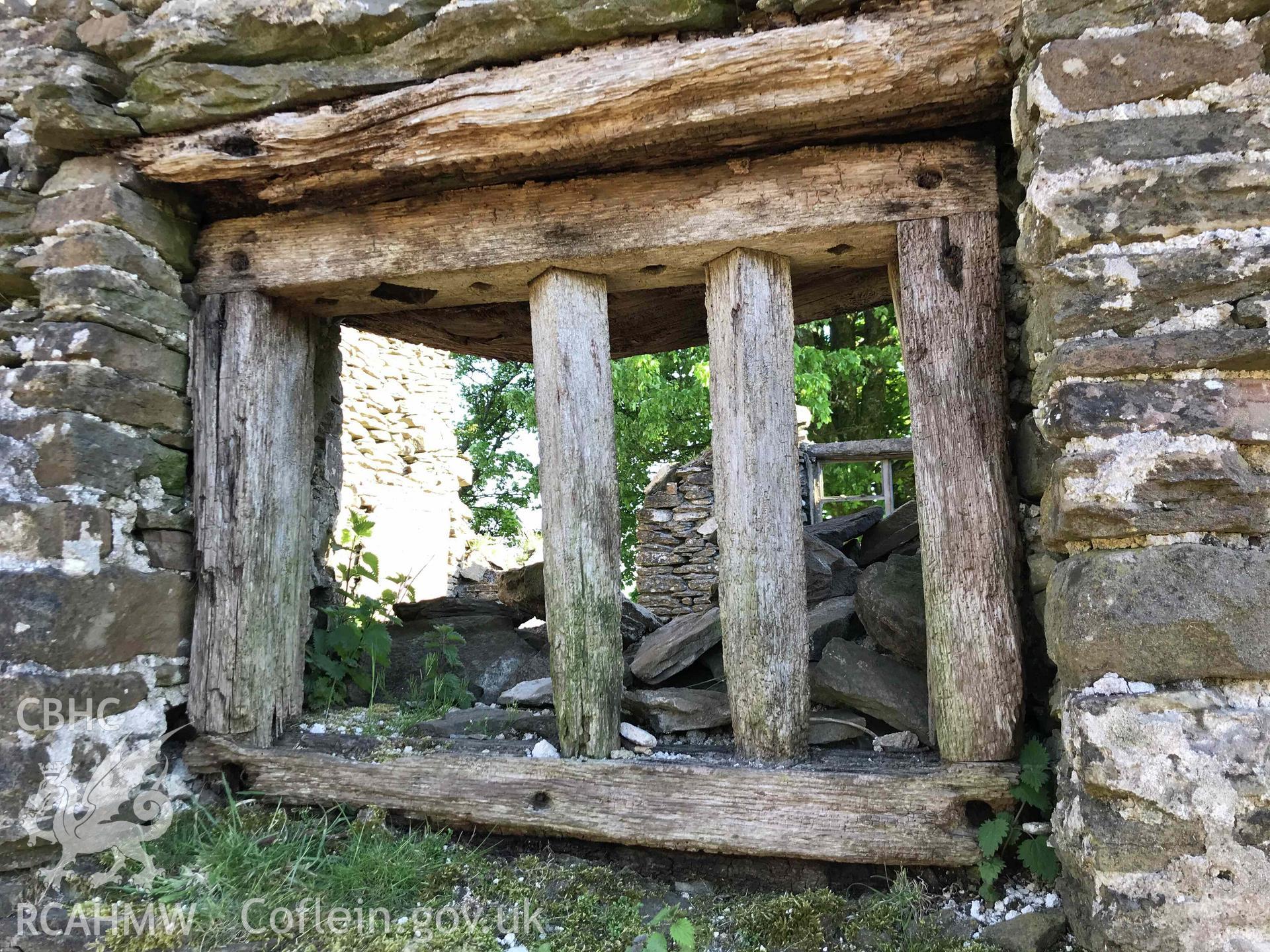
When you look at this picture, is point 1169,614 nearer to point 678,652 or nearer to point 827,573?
point 678,652

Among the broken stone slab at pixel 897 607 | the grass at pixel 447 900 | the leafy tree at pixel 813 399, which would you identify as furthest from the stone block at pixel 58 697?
the leafy tree at pixel 813 399

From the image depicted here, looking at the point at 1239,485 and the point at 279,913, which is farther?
the point at 279,913

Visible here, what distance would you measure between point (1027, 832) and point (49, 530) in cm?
275

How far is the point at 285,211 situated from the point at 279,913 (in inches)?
83.5

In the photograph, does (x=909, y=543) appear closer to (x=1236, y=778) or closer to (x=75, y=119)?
(x=1236, y=778)

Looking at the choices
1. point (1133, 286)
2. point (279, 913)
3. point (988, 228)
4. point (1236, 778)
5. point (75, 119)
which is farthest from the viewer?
point (75, 119)

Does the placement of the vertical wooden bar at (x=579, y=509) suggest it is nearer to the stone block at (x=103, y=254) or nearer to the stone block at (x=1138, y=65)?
the stone block at (x=103, y=254)

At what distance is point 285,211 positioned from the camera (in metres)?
2.74

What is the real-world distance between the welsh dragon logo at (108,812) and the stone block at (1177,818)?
2.40 metres

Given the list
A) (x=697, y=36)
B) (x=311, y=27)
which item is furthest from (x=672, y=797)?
(x=311, y=27)

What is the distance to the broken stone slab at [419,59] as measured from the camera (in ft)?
7.10

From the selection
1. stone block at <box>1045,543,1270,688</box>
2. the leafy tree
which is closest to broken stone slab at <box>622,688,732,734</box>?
stone block at <box>1045,543,1270,688</box>

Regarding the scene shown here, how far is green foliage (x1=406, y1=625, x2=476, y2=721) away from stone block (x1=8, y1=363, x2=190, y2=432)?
1341 mm

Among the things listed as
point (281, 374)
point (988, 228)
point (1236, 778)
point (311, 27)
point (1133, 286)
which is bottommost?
point (1236, 778)
